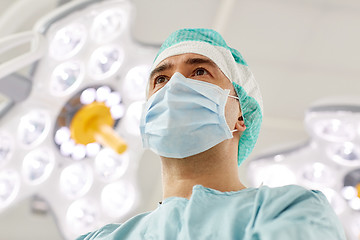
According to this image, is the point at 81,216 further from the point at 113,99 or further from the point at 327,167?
the point at 327,167

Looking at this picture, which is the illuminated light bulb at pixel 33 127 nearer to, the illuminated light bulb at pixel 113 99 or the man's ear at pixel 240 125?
the illuminated light bulb at pixel 113 99

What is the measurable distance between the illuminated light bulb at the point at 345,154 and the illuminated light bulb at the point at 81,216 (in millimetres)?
1129

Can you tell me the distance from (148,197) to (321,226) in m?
2.89

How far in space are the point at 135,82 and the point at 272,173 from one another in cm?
88

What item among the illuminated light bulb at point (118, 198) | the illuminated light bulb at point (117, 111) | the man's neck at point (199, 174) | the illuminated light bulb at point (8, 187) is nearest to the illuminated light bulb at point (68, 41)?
the illuminated light bulb at point (117, 111)

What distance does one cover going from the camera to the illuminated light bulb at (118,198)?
233 cm

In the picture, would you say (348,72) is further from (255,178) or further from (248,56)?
(255,178)

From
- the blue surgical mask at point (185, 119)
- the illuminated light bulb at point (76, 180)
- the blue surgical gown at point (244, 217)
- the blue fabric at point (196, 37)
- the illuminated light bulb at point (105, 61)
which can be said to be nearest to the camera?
the blue surgical gown at point (244, 217)

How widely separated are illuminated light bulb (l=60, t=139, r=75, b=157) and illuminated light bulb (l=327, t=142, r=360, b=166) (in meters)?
1.19

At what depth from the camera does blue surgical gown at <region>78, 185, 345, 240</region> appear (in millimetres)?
1193

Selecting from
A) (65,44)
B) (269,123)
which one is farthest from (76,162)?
(269,123)

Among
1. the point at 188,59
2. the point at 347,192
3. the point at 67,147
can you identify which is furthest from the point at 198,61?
the point at 347,192

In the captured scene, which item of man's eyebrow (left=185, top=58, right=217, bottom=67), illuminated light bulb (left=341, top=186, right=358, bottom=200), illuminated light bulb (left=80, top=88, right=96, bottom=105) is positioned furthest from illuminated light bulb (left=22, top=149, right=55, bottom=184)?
illuminated light bulb (left=341, top=186, right=358, bottom=200)

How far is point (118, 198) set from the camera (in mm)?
2365
